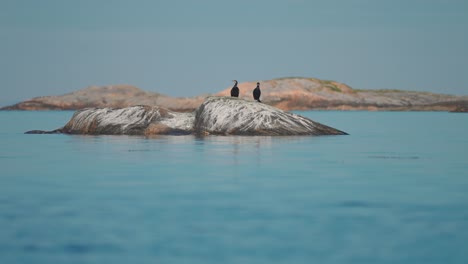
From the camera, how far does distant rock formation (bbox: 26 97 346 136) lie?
37438mm

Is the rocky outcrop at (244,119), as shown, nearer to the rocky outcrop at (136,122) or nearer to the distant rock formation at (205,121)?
the distant rock formation at (205,121)

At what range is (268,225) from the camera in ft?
42.5

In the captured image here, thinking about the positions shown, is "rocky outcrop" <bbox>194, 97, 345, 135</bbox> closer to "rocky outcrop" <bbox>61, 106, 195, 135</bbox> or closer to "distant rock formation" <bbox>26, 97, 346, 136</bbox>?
"distant rock formation" <bbox>26, 97, 346, 136</bbox>

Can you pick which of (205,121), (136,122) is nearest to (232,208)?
(205,121)

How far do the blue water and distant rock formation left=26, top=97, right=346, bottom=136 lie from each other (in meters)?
10.2

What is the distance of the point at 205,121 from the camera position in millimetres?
38750

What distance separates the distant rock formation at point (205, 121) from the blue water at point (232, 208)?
10190 millimetres

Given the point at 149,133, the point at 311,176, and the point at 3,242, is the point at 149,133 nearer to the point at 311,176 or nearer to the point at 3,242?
the point at 311,176

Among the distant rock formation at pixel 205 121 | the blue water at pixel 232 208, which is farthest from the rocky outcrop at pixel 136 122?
the blue water at pixel 232 208

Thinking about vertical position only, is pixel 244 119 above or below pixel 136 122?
above

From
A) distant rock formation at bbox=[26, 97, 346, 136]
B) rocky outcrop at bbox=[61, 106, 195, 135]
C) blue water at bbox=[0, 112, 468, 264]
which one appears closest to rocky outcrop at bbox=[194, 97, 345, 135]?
distant rock formation at bbox=[26, 97, 346, 136]

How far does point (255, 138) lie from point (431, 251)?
24.2 metres

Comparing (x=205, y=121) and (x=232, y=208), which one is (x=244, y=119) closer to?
(x=205, y=121)

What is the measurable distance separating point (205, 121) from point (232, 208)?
950 inches
